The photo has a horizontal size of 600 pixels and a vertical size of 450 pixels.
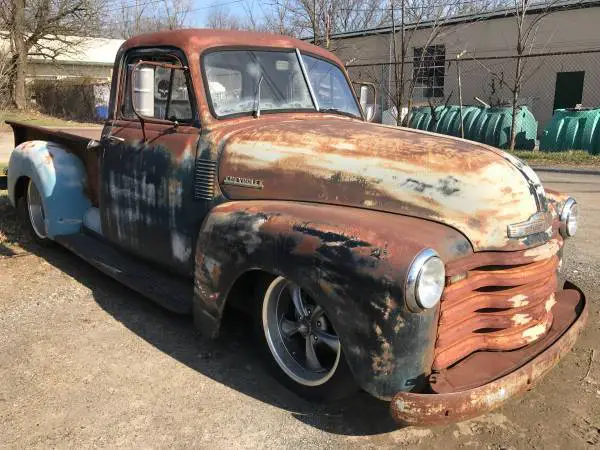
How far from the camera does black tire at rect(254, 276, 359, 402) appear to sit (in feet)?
9.29

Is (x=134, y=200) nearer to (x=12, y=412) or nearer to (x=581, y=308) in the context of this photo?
(x=12, y=412)

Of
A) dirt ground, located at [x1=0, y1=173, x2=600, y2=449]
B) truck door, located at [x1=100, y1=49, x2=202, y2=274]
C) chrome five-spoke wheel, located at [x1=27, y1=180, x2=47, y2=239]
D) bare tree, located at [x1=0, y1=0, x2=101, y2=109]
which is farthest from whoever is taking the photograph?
bare tree, located at [x1=0, y1=0, x2=101, y2=109]

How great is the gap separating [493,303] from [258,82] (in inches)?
84.7

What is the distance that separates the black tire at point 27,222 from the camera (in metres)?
5.70

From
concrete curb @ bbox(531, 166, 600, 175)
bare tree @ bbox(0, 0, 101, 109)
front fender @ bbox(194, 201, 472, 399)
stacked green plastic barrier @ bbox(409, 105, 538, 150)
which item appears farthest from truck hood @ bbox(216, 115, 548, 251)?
bare tree @ bbox(0, 0, 101, 109)

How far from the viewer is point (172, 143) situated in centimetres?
384

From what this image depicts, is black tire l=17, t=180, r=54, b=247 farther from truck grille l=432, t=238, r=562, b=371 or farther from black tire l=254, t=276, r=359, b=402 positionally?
truck grille l=432, t=238, r=562, b=371

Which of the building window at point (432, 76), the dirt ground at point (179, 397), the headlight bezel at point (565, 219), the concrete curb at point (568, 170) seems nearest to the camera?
the dirt ground at point (179, 397)

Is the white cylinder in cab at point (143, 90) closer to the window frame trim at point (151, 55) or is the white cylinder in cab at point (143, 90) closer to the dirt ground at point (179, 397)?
the window frame trim at point (151, 55)

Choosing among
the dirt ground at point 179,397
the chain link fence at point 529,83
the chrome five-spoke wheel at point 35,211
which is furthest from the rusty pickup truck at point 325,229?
the chain link fence at point 529,83

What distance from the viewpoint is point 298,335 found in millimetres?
3234

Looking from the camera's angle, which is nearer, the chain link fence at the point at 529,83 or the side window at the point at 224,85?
the side window at the point at 224,85

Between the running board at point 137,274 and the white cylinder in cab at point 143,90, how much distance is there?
1164 millimetres

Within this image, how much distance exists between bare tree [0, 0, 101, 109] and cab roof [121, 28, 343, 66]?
26.0 meters
